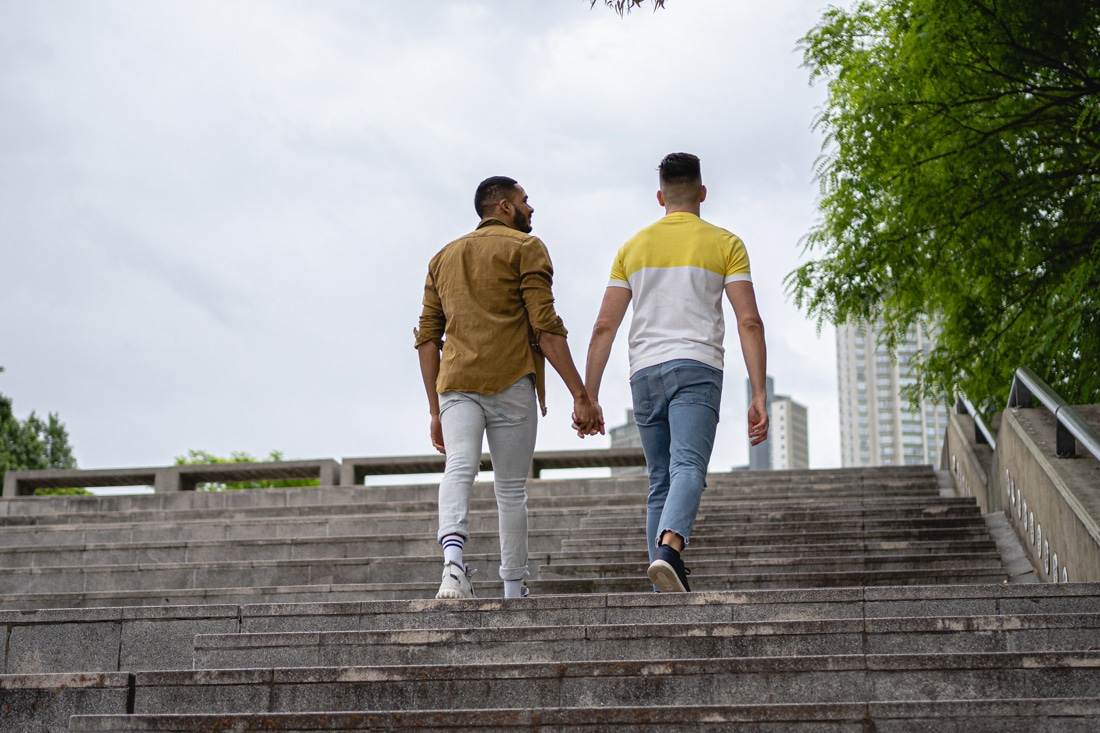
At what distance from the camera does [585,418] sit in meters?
5.63

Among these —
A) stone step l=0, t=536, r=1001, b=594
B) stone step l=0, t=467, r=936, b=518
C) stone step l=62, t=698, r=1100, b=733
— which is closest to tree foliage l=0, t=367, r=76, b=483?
stone step l=0, t=467, r=936, b=518

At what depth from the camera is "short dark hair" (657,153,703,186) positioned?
6.07 m

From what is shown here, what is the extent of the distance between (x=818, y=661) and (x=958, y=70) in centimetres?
685

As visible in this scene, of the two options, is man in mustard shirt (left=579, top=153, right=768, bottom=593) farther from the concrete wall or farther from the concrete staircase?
the concrete wall

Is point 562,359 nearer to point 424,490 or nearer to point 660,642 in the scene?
point 660,642

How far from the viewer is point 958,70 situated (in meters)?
9.92

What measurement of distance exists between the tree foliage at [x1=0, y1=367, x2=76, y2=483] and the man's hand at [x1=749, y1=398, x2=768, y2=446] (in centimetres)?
3753

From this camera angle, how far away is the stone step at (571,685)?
4.27 meters

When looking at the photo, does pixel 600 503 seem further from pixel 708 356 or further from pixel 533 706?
pixel 533 706

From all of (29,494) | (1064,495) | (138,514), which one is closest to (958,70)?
(1064,495)

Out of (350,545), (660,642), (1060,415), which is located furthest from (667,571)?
(350,545)

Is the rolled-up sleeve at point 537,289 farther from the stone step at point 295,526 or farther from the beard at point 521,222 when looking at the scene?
the stone step at point 295,526

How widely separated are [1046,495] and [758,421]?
291 cm

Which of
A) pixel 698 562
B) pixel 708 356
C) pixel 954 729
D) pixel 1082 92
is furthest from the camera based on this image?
pixel 1082 92
